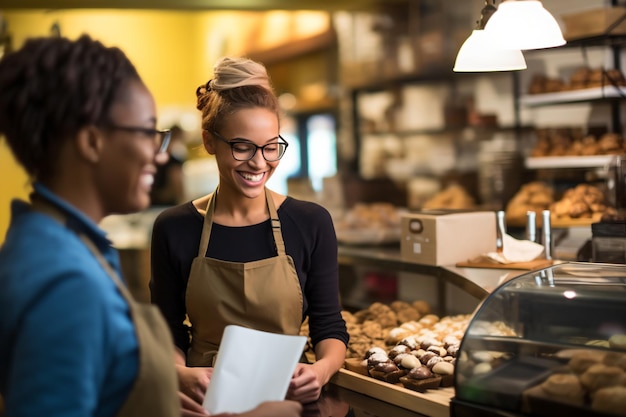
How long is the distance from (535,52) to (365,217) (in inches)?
71.7

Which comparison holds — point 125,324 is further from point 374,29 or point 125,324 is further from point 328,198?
point 374,29

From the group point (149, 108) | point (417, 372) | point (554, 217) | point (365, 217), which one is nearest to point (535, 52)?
point (365, 217)

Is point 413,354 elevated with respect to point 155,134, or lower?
lower

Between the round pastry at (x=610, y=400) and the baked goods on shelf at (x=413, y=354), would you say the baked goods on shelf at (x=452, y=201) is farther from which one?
the round pastry at (x=610, y=400)

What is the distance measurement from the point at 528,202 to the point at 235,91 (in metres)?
2.81

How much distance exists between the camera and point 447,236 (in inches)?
129

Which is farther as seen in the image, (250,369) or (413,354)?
(413,354)

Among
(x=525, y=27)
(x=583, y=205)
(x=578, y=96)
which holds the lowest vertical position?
(x=583, y=205)

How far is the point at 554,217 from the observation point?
4082 millimetres

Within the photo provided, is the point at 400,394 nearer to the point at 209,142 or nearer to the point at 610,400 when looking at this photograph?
the point at 610,400

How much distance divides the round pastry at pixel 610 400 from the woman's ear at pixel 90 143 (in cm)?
116

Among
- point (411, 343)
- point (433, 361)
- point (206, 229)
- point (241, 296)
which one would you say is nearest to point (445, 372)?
point (433, 361)

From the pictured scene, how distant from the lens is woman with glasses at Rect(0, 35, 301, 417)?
1.21 metres

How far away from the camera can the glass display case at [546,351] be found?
70.3 inches
